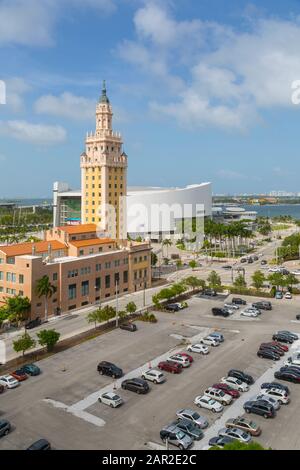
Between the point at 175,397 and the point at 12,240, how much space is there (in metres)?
97.5

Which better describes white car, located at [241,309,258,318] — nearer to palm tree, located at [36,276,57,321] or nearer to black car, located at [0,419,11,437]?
palm tree, located at [36,276,57,321]

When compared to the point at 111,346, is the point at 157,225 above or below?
above

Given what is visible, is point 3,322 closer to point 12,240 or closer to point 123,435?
point 123,435

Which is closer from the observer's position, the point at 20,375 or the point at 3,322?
the point at 20,375

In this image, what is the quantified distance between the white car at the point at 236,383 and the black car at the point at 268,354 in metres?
6.06

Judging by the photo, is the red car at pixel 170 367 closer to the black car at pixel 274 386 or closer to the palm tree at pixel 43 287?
the black car at pixel 274 386

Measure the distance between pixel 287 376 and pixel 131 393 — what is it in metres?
11.2

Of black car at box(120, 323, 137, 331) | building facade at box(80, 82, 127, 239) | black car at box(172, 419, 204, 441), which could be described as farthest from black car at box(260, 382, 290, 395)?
building facade at box(80, 82, 127, 239)

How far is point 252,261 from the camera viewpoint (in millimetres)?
89562

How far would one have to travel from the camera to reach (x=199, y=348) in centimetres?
3625

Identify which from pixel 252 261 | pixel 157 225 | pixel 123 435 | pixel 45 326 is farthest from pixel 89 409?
pixel 157 225

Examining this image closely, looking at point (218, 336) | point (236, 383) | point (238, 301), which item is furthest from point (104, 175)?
point (236, 383)

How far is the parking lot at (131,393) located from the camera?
2302 centimetres
